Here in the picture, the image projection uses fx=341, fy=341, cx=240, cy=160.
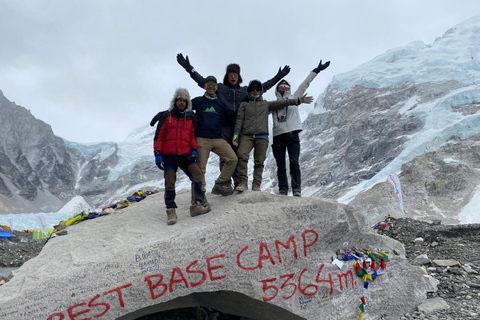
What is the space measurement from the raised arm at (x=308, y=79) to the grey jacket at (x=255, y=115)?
365mm

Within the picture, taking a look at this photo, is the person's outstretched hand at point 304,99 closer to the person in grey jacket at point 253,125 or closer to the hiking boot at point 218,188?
the person in grey jacket at point 253,125

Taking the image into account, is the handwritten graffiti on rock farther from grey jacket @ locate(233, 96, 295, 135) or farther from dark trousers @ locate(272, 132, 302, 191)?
grey jacket @ locate(233, 96, 295, 135)

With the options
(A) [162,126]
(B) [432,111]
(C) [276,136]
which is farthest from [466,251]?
(B) [432,111]

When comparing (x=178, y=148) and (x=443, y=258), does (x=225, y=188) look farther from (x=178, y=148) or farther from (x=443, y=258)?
(x=443, y=258)

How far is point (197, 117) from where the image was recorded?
224 inches

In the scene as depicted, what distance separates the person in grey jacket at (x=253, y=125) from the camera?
229 inches

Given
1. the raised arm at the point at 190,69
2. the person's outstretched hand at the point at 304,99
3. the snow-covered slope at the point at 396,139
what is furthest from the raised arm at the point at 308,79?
the snow-covered slope at the point at 396,139

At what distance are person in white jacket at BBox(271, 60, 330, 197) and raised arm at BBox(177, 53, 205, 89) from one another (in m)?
1.44

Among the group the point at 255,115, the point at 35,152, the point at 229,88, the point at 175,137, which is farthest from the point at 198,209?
the point at 35,152

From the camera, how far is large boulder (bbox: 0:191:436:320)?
3945 millimetres

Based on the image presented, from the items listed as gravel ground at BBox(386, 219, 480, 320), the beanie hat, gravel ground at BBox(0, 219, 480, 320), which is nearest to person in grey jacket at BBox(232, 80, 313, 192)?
the beanie hat

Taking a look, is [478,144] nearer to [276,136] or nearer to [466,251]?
[466,251]

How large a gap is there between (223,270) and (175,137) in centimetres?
204

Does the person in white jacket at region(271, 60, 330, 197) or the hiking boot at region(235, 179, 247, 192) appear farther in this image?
the person in white jacket at region(271, 60, 330, 197)
